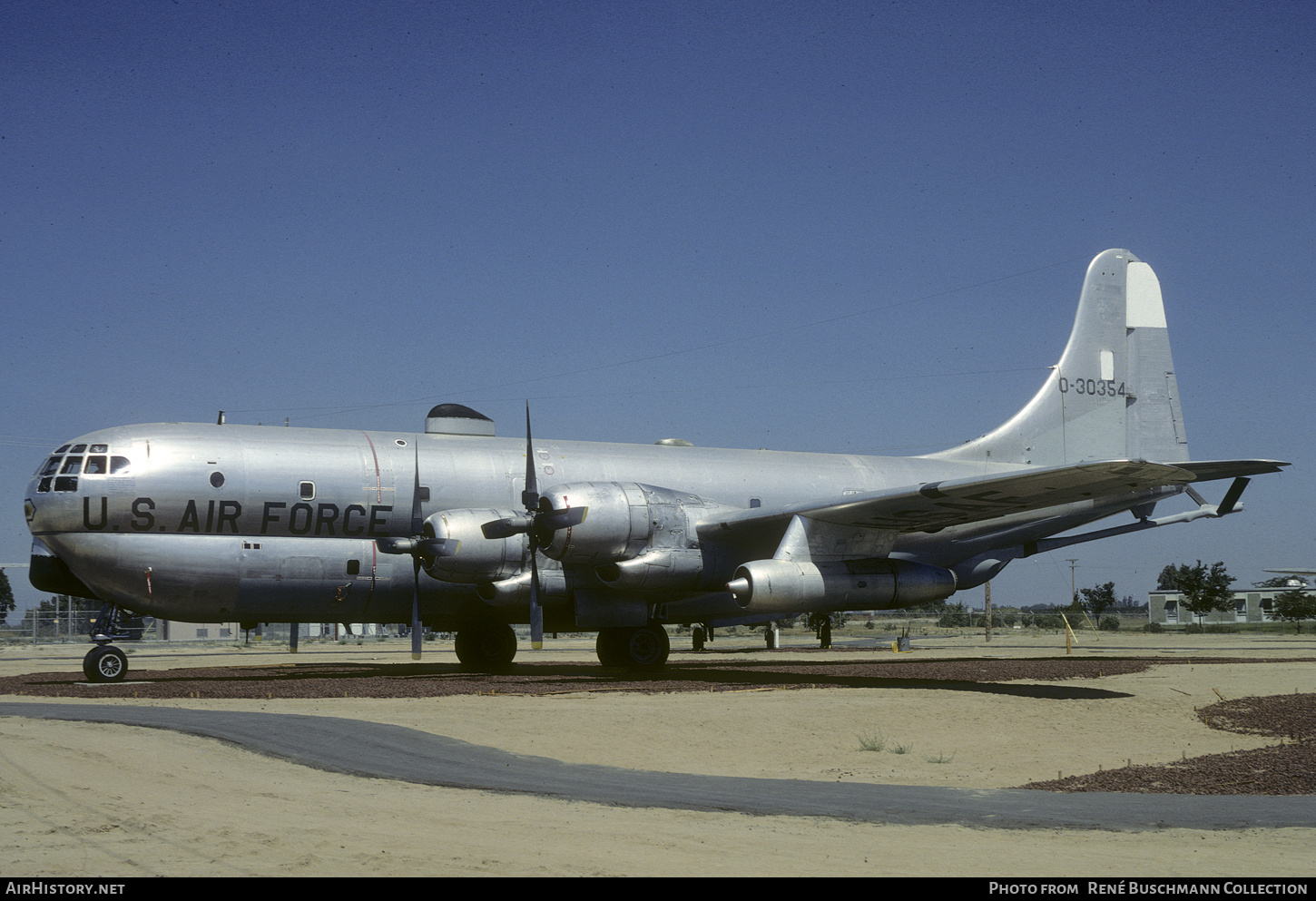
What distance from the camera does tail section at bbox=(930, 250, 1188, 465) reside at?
3356cm

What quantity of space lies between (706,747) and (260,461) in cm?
1310

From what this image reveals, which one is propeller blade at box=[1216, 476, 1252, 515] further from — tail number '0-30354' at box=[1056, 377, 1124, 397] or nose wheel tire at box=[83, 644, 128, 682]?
nose wheel tire at box=[83, 644, 128, 682]

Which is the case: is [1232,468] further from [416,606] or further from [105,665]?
[105,665]

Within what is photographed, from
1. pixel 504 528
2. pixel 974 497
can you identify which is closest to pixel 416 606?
pixel 504 528

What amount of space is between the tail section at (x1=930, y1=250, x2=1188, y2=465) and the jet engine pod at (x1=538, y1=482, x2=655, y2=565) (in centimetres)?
1292

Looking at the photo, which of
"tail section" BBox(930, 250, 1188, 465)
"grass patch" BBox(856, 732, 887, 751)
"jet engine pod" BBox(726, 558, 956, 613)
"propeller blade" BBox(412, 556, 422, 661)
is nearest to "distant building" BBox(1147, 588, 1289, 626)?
"tail section" BBox(930, 250, 1188, 465)

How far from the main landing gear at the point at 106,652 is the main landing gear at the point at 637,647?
9.79m

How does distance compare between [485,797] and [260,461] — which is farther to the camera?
[260,461]

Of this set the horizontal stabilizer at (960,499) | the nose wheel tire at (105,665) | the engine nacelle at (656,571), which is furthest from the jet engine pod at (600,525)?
the nose wheel tire at (105,665)

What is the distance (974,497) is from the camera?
2236 centimetres

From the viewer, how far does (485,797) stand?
10500mm

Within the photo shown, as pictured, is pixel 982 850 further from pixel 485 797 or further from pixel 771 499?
pixel 771 499

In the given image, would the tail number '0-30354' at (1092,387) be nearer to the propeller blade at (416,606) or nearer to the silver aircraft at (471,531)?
the silver aircraft at (471,531)
